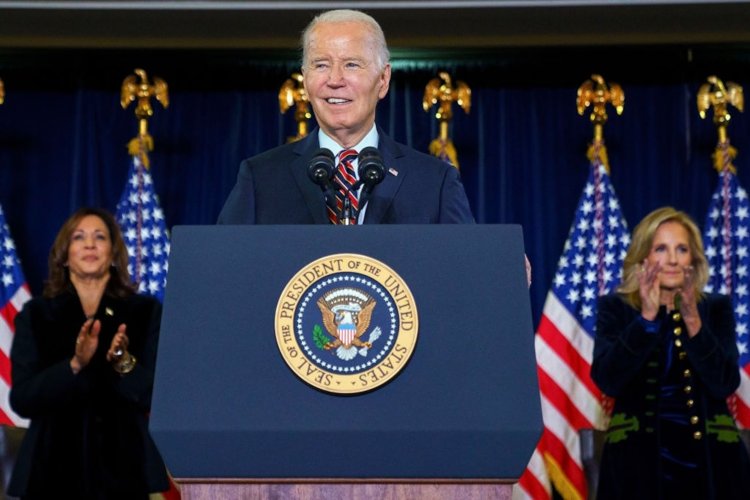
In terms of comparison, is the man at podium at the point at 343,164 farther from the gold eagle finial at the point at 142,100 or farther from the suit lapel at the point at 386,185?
the gold eagle finial at the point at 142,100

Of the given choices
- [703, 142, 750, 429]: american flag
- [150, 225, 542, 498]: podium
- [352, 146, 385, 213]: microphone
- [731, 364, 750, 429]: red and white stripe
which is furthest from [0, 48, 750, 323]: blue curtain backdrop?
[150, 225, 542, 498]: podium

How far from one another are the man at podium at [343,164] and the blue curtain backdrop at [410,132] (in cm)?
361

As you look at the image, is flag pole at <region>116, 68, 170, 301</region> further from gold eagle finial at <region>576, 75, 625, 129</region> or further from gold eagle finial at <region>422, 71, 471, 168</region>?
gold eagle finial at <region>576, 75, 625, 129</region>

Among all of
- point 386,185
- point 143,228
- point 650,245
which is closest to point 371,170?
point 386,185

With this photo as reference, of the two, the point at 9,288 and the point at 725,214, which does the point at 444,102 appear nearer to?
the point at 725,214

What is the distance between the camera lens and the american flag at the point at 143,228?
5646 millimetres

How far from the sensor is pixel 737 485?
12.9ft

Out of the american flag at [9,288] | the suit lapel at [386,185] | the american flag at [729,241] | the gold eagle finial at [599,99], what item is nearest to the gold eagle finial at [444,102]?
the gold eagle finial at [599,99]

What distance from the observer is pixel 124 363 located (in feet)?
12.7

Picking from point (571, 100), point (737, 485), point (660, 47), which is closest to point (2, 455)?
point (737, 485)

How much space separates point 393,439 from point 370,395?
7cm

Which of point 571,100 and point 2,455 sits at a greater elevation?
point 571,100

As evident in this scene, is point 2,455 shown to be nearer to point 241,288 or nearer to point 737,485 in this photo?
point 737,485

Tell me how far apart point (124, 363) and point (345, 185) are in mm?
1879
